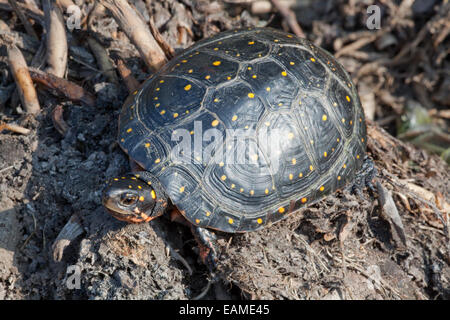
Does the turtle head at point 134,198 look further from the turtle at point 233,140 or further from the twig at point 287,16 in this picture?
the twig at point 287,16

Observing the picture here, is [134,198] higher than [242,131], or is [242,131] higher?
[242,131]

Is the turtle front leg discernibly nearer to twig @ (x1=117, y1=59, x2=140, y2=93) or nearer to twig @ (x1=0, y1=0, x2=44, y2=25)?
twig @ (x1=117, y1=59, x2=140, y2=93)

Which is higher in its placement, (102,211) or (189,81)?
(189,81)

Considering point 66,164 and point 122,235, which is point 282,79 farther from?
point 66,164

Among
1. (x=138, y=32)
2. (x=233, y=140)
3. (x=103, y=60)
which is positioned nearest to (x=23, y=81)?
(x=103, y=60)

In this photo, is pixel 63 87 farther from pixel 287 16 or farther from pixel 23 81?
pixel 287 16

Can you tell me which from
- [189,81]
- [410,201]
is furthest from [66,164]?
[410,201]

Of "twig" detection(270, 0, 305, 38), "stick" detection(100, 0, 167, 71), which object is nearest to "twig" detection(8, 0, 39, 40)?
"stick" detection(100, 0, 167, 71)
